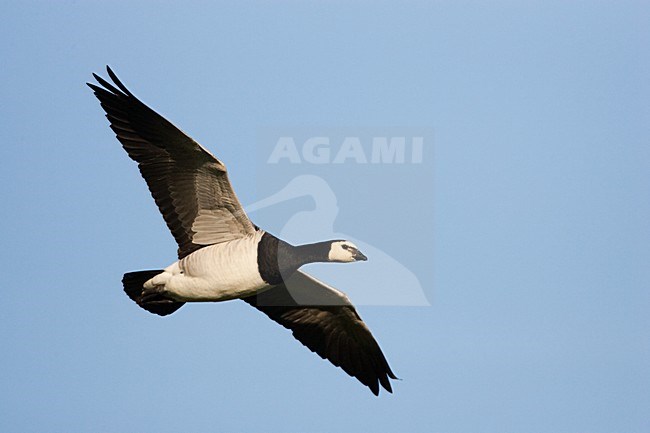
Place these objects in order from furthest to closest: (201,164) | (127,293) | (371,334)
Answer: (371,334) → (127,293) → (201,164)

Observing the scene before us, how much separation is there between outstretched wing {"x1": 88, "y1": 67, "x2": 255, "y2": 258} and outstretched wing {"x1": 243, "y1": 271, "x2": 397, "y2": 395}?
173 centimetres

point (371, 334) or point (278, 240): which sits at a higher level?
point (278, 240)

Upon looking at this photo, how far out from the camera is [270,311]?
14.0 m

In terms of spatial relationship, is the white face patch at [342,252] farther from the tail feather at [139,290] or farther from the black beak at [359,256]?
the tail feather at [139,290]

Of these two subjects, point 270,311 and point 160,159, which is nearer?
point 160,159

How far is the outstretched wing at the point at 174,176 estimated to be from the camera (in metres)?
12.1

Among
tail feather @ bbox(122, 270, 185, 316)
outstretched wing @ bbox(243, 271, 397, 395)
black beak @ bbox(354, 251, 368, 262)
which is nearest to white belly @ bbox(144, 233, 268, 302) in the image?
tail feather @ bbox(122, 270, 185, 316)

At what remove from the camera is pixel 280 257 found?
11.9m

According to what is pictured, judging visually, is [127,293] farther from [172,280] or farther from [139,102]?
[139,102]

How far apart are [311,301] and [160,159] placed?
9.40 feet

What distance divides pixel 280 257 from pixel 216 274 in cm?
82

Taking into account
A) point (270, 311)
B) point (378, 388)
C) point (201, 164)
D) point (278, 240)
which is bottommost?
point (378, 388)

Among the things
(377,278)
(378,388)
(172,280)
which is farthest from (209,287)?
(378,388)

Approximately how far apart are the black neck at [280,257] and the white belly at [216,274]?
0.09 m
